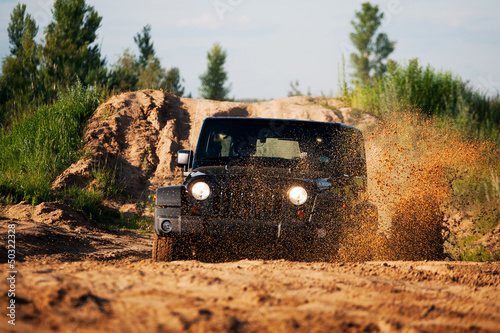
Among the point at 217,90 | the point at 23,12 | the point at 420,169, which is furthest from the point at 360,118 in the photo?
the point at 217,90

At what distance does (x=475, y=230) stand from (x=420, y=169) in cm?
374

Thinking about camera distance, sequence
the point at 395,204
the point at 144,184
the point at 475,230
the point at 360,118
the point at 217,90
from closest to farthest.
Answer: the point at 395,204, the point at 475,230, the point at 144,184, the point at 360,118, the point at 217,90

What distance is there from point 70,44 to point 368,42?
3527 cm

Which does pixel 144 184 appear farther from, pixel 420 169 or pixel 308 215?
pixel 308 215

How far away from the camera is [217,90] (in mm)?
52469

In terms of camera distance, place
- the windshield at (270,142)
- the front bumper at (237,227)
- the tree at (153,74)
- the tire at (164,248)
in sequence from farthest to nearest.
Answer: the tree at (153,74), the windshield at (270,142), the tire at (164,248), the front bumper at (237,227)

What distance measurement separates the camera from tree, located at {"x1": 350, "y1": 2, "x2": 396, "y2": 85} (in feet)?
180

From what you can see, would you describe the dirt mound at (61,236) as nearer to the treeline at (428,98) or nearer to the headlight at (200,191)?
the headlight at (200,191)

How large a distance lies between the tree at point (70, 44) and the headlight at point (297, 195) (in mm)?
29152

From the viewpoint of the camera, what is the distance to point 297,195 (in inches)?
193

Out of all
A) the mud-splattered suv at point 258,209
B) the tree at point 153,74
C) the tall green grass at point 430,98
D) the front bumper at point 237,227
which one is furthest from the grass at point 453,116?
the tree at point 153,74

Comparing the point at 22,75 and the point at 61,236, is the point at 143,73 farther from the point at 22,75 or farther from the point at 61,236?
the point at 61,236

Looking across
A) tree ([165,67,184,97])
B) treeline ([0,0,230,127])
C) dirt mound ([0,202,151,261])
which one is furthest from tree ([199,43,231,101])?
dirt mound ([0,202,151,261])

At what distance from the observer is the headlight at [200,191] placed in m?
4.88
